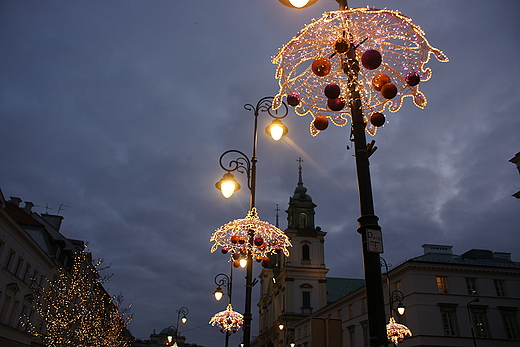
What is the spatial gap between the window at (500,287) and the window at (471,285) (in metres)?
1.93

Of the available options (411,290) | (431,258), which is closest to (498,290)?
(431,258)

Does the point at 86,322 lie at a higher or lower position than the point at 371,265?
higher

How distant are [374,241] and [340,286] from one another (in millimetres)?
64723

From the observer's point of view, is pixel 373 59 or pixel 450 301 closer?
pixel 373 59

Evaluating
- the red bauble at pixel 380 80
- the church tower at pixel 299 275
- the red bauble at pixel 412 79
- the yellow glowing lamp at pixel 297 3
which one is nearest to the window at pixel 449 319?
the church tower at pixel 299 275

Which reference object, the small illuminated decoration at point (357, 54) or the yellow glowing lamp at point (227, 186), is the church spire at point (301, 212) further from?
the small illuminated decoration at point (357, 54)

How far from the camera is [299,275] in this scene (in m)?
56.0

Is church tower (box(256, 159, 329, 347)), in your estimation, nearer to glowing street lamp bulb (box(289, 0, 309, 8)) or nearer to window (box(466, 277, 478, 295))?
window (box(466, 277, 478, 295))

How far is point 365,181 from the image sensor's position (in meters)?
4.57

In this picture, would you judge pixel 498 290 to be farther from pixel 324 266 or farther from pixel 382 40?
pixel 382 40

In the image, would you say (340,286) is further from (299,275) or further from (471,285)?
(471,285)

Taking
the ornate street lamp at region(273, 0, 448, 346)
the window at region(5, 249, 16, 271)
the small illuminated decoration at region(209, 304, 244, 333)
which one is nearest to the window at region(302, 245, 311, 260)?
the window at region(5, 249, 16, 271)

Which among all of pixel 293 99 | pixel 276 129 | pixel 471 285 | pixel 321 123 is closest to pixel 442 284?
pixel 471 285

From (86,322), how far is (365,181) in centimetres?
2761
